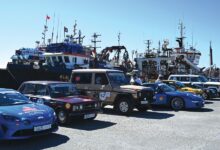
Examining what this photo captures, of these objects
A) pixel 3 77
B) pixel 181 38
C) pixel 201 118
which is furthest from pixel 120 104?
pixel 181 38

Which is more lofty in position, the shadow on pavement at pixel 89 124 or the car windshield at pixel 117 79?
the car windshield at pixel 117 79

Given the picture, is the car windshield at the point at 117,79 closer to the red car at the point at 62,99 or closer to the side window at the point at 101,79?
the side window at the point at 101,79

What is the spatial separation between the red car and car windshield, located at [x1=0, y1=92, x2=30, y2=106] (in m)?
1.33

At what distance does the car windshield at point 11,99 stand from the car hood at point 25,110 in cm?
31

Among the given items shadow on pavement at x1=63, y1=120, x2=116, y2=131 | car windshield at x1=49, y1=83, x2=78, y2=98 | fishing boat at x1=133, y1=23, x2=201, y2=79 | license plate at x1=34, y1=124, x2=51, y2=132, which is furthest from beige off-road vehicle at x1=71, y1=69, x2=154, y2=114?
fishing boat at x1=133, y1=23, x2=201, y2=79

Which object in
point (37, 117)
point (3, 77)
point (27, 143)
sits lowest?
point (27, 143)

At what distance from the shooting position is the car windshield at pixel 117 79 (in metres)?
12.7

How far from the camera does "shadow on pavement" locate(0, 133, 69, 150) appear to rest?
6604 mm

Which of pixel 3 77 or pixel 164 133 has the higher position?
pixel 3 77

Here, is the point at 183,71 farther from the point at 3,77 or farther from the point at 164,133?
the point at 164,133

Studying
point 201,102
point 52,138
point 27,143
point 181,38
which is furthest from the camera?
point 181,38

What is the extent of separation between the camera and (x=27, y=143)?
6.99 metres

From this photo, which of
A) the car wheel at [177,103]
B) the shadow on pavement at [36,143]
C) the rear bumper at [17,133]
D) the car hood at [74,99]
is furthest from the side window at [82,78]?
the rear bumper at [17,133]

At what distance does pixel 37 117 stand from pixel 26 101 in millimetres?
1374
